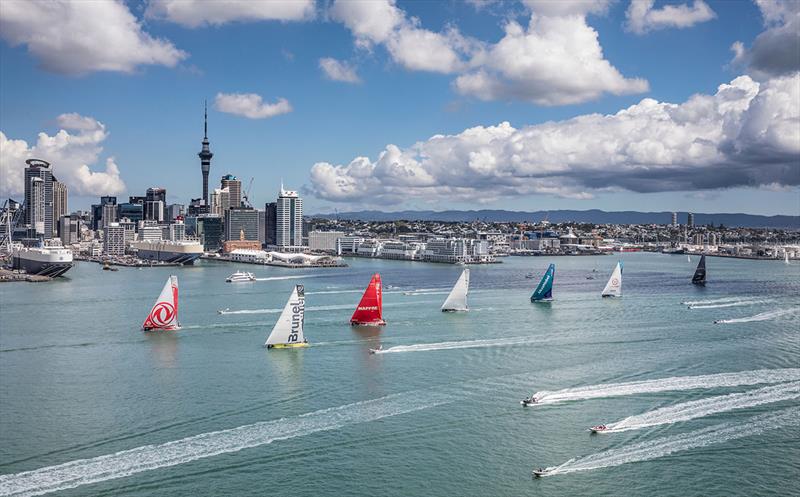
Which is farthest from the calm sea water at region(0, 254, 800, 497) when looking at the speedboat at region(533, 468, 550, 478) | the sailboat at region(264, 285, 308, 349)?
the sailboat at region(264, 285, 308, 349)

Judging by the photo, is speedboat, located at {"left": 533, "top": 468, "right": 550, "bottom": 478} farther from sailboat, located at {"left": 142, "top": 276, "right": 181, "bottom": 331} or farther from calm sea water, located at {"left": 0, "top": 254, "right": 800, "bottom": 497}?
sailboat, located at {"left": 142, "top": 276, "right": 181, "bottom": 331}

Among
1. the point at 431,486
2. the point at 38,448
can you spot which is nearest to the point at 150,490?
the point at 38,448

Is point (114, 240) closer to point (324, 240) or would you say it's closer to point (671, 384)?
point (324, 240)

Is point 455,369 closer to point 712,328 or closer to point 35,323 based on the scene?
point 712,328

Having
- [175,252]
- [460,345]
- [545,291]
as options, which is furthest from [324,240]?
[460,345]

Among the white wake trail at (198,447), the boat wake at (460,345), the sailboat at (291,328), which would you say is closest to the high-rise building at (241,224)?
the sailboat at (291,328)

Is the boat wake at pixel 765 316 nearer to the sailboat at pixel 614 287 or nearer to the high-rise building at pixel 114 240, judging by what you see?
the sailboat at pixel 614 287

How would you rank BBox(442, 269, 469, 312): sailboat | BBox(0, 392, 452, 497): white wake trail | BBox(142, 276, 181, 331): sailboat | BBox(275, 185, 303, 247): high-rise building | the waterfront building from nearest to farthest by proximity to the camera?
BBox(0, 392, 452, 497): white wake trail
BBox(142, 276, 181, 331): sailboat
BBox(442, 269, 469, 312): sailboat
the waterfront building
BBox(275, 185, 303, 247): high-rise building
